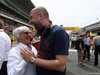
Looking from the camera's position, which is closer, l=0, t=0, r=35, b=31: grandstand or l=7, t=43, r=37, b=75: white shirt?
l=7, t=43, r=37, b=75: white shirt

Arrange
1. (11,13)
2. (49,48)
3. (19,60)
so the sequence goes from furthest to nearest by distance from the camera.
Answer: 1. (11,13)
2. (19,60)
3. (49,48)

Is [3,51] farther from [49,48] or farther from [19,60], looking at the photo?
[49,48]

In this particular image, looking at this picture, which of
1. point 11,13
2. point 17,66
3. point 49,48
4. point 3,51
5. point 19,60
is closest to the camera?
point 49,48

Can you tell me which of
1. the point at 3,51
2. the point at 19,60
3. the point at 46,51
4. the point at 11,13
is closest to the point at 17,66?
the point at 19,60

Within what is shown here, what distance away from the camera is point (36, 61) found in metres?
1.01

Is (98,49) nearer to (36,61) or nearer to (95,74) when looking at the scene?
(95,74)

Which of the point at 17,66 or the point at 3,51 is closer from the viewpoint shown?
the point at 17,66

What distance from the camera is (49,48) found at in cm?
102

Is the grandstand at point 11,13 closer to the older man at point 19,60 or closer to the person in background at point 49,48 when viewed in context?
the older man at point 19,60

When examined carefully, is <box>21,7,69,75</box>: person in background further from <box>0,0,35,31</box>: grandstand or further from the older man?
<box>0,0,35,31</box>: grandstand

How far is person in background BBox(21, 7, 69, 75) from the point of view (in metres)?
0.94

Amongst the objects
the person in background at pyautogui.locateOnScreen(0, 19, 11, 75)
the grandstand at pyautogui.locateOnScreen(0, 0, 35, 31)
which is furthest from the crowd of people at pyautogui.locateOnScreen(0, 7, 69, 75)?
the grandstand at pyautogui.locateOnScreen(0, 0, 35, 31)

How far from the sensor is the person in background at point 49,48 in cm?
94

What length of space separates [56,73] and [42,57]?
0.80 ft
